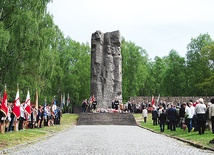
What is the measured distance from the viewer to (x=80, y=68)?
69188 mm

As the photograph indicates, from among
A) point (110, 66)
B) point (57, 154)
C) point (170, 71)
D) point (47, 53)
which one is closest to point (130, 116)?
point (110, 66)

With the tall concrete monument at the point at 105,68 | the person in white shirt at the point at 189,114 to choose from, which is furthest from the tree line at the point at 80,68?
the person in white shirt at the point at 189,114

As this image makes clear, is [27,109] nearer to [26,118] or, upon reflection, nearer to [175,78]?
[26,118]

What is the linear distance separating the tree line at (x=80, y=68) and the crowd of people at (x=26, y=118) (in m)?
3.10

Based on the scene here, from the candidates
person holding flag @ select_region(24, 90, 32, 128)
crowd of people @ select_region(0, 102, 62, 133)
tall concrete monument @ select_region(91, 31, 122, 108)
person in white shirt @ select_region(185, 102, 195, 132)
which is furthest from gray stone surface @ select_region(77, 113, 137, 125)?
person in white shirt @ select_region(185, 102, 195, 132)

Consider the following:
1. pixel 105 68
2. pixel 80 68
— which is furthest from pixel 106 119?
pixel 80 68

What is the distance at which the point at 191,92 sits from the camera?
70688 millimetres

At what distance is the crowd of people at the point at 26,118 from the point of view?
20.0m

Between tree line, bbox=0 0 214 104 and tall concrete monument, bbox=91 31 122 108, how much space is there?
16.7 feet

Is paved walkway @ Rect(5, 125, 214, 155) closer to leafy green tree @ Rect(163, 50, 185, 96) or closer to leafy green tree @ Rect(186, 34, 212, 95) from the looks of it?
leafy green tree @ Rect(186, 34, 212, 95)

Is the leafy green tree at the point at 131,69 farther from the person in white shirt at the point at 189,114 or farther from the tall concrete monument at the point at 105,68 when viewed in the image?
the person in white shirt at the point at 189,114

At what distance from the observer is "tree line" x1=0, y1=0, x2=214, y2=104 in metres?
26.6

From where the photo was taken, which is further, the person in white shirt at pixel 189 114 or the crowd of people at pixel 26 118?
the person in white shirt at pixel 189 114

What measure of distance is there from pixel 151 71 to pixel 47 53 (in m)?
60.3
